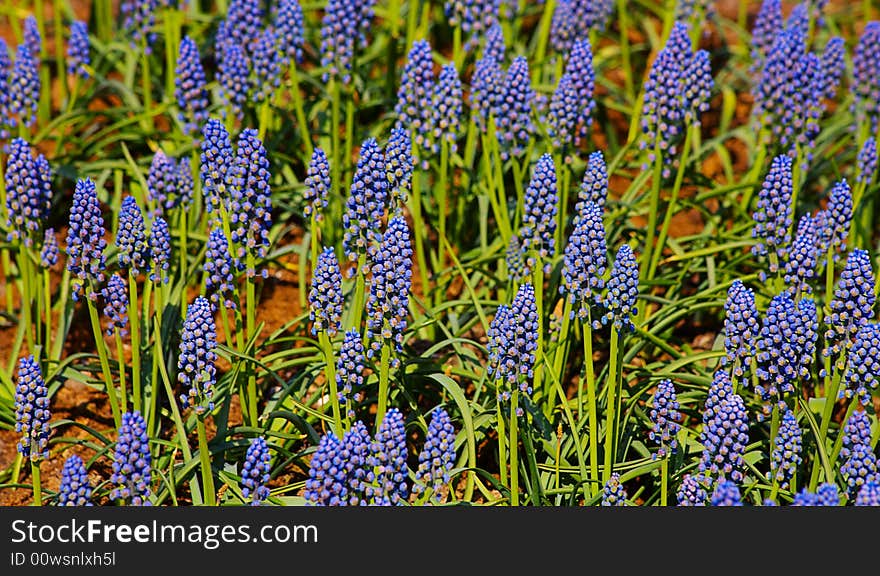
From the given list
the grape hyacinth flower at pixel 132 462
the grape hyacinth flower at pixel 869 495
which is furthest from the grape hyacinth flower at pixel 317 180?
the grape hyacinth flower at pixel 869 495

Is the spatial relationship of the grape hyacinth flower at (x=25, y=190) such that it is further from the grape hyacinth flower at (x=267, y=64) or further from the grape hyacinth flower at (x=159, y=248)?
the grape hyacinth flower at (x=267, y=64)

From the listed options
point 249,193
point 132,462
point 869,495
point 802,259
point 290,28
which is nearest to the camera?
point 869,495

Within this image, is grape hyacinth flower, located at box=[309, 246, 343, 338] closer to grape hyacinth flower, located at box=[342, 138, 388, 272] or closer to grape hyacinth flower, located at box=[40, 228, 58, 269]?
grape hyacinth flower, located at box=[342, 138, 388, 272]

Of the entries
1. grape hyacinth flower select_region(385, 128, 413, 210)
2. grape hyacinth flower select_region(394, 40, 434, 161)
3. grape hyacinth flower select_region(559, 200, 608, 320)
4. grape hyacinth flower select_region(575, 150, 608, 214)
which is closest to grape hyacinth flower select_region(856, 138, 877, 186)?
grape hyacinth flower select_region(575, 150, 608, 214)

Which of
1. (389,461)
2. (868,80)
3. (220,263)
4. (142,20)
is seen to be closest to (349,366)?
(389,461)

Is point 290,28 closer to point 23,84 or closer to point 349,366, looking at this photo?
point 23,84
